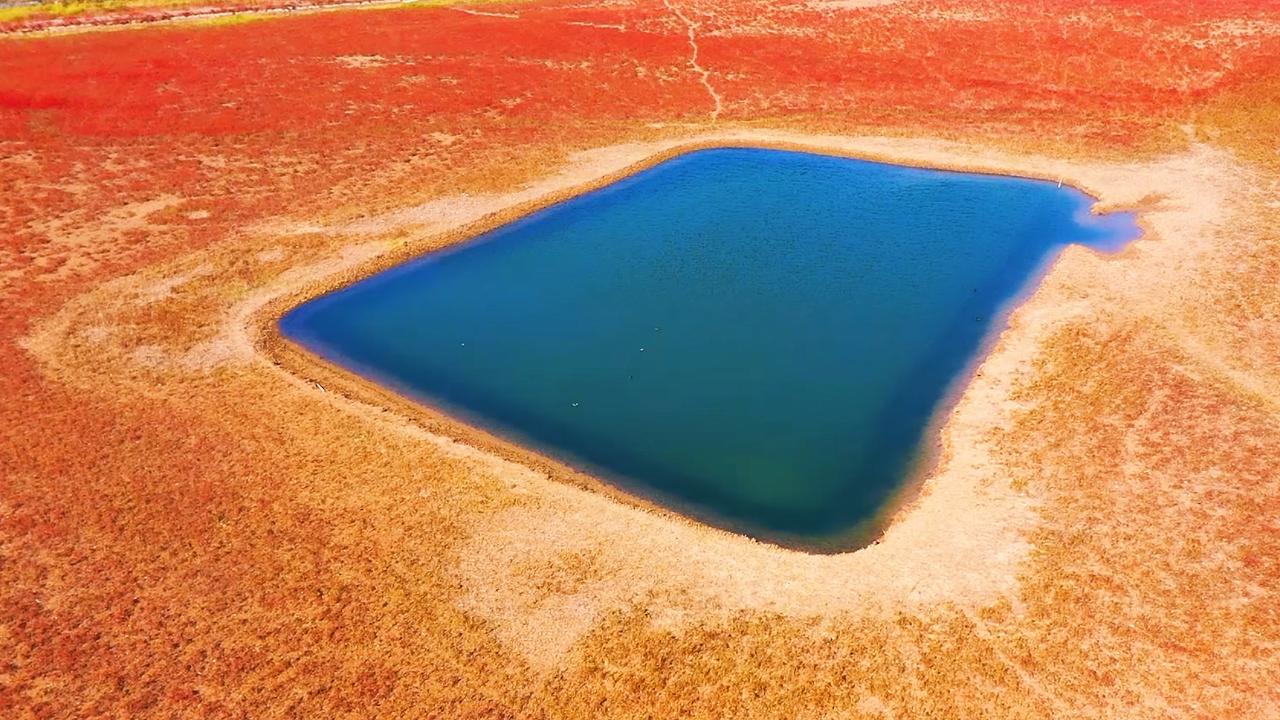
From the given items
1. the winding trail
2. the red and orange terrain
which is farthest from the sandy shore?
the winding trail

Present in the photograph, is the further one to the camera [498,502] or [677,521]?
[498,502]

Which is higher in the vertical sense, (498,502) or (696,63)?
(696,63)

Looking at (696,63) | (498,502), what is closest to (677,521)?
(498,502)

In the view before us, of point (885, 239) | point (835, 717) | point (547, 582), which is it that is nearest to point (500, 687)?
point (547, 582)

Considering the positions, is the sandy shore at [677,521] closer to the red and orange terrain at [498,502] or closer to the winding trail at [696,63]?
the red and orange terrain at [498,502]

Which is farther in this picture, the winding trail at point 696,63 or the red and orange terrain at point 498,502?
the winding trail at point 696,63

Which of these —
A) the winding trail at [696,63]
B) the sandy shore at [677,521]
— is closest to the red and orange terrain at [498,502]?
the sandy shore at [677,521]

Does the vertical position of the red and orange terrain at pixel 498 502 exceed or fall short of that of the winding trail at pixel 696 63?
it falls short

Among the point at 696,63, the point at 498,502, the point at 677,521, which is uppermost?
the point at 696,63

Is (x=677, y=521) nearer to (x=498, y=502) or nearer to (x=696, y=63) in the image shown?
(x=498, y=502)
